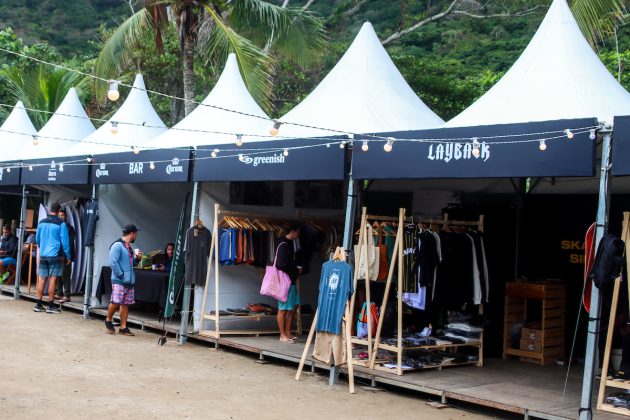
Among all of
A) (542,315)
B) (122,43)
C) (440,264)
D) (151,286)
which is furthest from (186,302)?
(122,43)

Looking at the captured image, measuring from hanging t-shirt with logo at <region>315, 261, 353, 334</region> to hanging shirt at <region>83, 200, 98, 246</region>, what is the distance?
217 inches

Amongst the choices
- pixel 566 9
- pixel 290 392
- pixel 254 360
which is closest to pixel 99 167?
pixel 254 360

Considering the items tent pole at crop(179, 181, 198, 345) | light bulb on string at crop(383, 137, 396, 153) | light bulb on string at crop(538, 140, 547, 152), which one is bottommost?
tent pole at crop(179, 181, 198, 345)

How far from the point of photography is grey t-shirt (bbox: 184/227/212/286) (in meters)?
10.8

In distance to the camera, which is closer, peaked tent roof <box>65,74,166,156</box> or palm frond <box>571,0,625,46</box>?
peaked tent roof <box>65,74,166,156</box>

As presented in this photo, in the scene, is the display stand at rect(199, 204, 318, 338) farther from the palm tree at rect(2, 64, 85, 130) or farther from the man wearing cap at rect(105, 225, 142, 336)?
the palm tree at rect(2, 64, 85, 130)

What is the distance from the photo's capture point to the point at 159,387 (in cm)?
823

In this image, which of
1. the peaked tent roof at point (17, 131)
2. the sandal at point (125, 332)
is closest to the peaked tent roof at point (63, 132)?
the peaked tent roof at point (17, 131)

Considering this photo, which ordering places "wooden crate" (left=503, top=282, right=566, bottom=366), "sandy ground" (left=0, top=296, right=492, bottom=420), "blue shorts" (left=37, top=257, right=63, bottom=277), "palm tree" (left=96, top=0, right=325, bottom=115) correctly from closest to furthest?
1. "sandy ground" (left=0, top=296, right=492, bottom=420)
2. "wooden crate" (left=503, top=282, right=566, bottom=366)
3. "blue shorts" (left=37, top=257, right=63, bottom=277)
4. "palm tree" (left=96, top=0, right=325, bottom=115)

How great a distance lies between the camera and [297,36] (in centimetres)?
1934

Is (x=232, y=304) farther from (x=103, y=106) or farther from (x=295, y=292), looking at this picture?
(x=103, y=106)

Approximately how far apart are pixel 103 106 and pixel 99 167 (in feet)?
48.5

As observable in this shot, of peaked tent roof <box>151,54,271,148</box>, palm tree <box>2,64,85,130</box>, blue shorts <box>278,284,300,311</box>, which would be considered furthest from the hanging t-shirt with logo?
palm tree <box>2,64,85,130</box>

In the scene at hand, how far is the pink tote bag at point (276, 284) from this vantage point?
1055cm
